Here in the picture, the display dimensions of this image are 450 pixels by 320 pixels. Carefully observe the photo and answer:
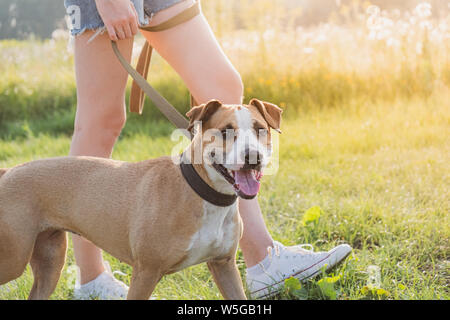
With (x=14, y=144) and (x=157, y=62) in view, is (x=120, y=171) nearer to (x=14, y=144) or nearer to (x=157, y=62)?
(x=14, y=144)

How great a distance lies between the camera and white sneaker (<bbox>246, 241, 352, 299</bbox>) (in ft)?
9.41

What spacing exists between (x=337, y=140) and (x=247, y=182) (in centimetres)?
352

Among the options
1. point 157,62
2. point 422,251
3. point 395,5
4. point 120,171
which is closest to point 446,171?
point 422,251

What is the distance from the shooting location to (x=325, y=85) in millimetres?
7246

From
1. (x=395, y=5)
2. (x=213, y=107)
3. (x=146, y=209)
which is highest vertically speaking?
(x=213, y=107)

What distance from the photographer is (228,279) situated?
247cm

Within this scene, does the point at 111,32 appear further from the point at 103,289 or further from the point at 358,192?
the point at 358,192

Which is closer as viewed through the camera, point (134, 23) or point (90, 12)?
point (134, 23)

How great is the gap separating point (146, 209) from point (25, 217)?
0.55 m

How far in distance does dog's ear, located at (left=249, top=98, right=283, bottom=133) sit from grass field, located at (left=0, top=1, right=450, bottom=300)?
92 cm

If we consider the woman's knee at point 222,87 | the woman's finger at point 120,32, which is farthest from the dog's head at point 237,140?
the woman's finger at point 120,32

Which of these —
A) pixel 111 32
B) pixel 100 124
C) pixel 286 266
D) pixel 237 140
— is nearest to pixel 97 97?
pixel 100 124

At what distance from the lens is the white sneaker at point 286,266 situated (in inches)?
113
